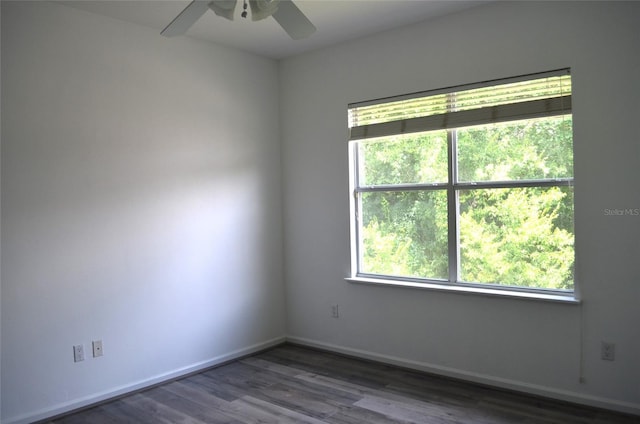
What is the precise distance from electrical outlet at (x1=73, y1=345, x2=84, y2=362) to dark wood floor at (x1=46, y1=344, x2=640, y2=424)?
1.16 feet

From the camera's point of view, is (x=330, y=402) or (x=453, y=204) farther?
(x=453, y=204)

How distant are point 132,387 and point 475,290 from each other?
2.62 metres

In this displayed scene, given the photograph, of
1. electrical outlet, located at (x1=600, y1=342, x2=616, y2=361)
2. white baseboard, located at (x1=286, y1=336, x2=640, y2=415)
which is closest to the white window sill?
electrical outlet, located at (x1=600, y1=342, x2=616, y2=361)

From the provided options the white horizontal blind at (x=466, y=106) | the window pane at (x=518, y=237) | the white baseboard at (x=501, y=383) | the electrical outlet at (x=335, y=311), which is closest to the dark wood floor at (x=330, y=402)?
the white baseboard at (x=501, y=383)

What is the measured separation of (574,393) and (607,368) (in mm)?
271

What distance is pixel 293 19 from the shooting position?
7.31 feet

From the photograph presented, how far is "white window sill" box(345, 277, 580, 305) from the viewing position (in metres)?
3.19

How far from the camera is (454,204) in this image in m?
3.68

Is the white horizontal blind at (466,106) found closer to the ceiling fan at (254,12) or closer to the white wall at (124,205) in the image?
the white wall at (124,205)

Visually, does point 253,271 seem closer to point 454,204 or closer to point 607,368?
point 454,204

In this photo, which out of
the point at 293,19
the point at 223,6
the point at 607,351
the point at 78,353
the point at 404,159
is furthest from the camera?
the point at 404,159

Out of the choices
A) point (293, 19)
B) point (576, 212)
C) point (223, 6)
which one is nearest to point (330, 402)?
point (576, 212)

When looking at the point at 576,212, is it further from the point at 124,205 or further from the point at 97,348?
the point at 97,348

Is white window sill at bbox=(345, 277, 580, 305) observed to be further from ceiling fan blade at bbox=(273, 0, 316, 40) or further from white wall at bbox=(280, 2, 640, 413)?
ceiling fan blade at bbox=(273, 0, 316, 40)
